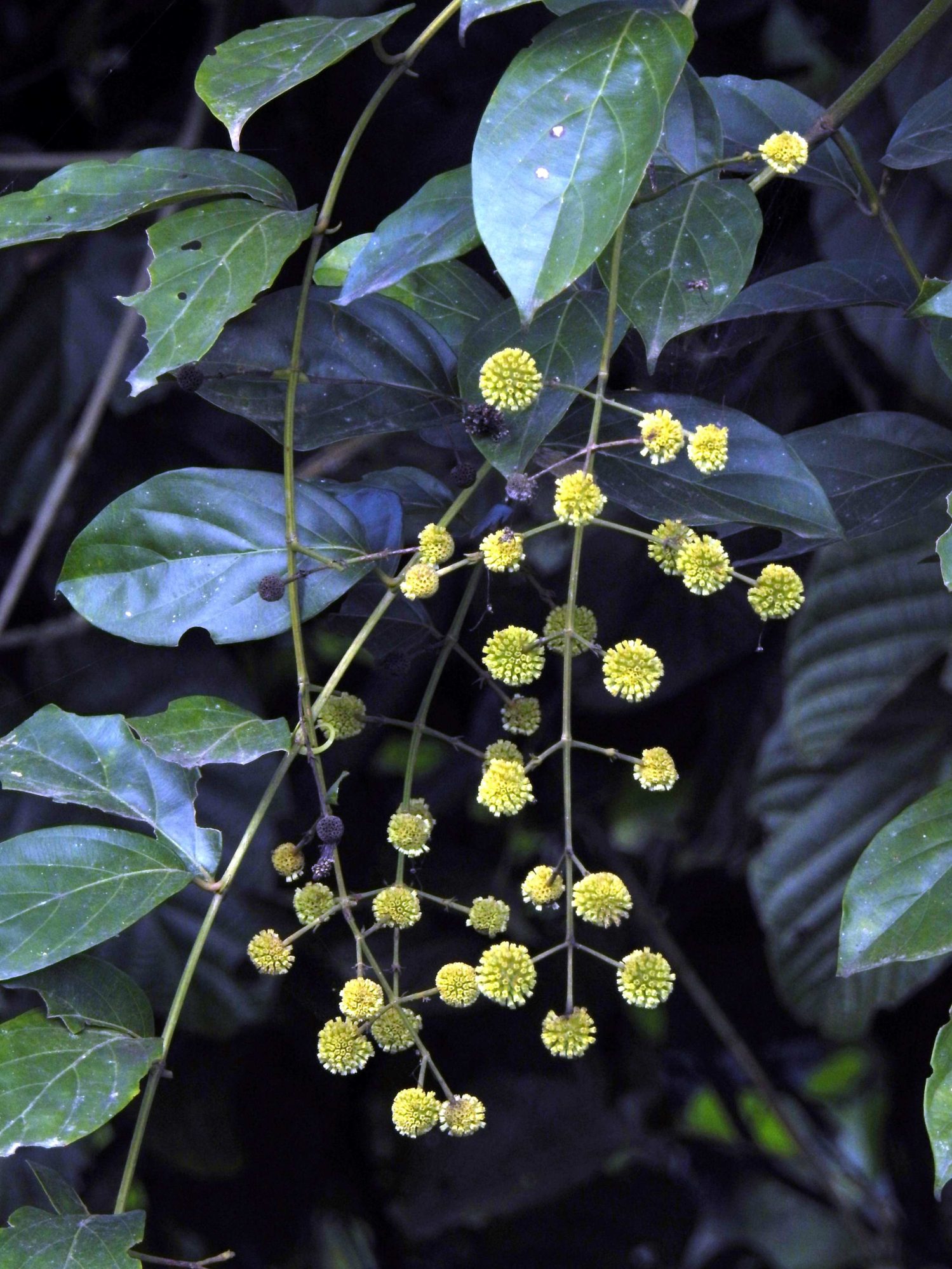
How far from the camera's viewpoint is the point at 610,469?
2.32 ft

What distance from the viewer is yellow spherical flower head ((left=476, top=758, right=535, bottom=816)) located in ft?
2.03

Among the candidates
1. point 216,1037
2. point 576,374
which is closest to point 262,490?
point 576,374

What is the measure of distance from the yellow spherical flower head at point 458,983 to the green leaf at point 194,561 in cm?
23

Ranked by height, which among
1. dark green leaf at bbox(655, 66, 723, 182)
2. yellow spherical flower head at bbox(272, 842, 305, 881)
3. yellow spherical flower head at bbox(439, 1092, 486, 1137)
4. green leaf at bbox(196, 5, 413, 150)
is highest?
green leaf at bbox(196, 5, 413, 150)

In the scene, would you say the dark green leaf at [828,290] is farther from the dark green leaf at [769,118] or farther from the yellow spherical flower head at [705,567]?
the yellow spherical flower head at [705,567]

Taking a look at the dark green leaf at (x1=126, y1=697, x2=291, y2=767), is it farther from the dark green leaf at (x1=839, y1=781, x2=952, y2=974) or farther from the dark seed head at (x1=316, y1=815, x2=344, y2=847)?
the dark green leaf at (x1=839, y1=781, x2=952, y2=974)

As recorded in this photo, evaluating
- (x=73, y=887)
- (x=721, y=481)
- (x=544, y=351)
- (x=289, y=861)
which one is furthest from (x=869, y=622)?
(x=73, y=887)

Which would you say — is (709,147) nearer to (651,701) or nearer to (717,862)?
(651,701)

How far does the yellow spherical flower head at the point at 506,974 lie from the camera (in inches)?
24.3

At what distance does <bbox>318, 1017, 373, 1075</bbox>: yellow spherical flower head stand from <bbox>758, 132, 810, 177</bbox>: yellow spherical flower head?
54 centimetres

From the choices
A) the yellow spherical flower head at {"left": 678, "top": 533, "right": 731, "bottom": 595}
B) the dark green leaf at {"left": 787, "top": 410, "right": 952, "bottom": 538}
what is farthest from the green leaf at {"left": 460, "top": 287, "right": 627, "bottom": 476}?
the dark green leaf at {"left": 787, "top": 410, "right": 952, "bottom": 538}

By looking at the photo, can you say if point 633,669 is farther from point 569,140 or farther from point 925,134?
point 925,134

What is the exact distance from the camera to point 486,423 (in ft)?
2.11

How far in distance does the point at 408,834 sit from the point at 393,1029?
0.12 metres
